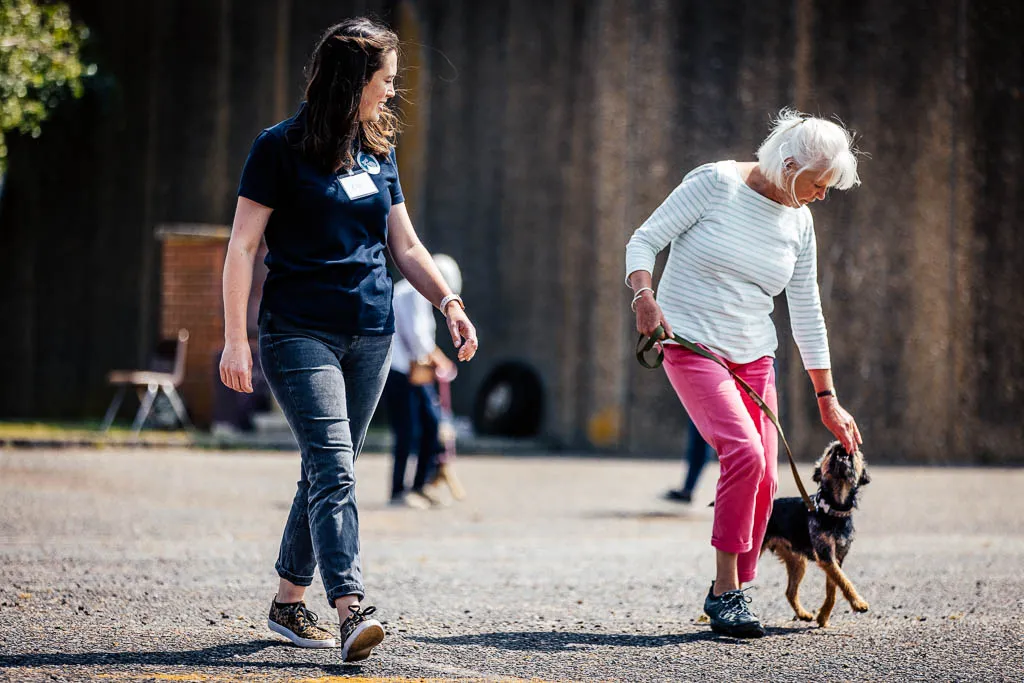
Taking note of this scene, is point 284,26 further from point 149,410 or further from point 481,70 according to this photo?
point 149,410

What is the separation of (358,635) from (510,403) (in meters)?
13.2

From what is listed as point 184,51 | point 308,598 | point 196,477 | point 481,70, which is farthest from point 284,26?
point 308,598

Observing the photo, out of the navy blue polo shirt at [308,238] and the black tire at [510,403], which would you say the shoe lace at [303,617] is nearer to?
the navy blue polo shirt at [308,238]

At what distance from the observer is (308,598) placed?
5625mm

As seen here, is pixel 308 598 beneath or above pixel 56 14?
beneath

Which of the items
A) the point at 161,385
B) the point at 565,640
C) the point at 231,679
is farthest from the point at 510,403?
the point at 231,679

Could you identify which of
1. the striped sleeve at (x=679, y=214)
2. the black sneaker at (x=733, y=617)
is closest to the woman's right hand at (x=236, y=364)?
the striped sleeve at (x=679, y=214)

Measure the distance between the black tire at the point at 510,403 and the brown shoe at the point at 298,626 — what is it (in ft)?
41.7

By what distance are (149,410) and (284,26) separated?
18.2 ft

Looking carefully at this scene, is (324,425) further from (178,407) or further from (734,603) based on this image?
(178,407)

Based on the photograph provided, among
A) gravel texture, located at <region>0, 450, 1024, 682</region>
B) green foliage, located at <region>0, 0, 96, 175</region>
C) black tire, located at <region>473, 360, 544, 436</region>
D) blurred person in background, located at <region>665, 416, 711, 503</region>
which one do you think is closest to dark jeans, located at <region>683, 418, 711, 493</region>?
blurred person in background, located at <region>665, 416, 711, 503</region>

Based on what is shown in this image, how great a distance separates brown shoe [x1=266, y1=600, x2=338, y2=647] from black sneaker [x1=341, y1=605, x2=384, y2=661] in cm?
32

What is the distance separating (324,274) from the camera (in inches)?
164

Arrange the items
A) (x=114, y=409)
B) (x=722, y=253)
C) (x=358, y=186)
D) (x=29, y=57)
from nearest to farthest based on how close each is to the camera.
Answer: (x=358, y=186)
(x=722, y=253)
(x=29, y=57)
(x=114, y=409)
